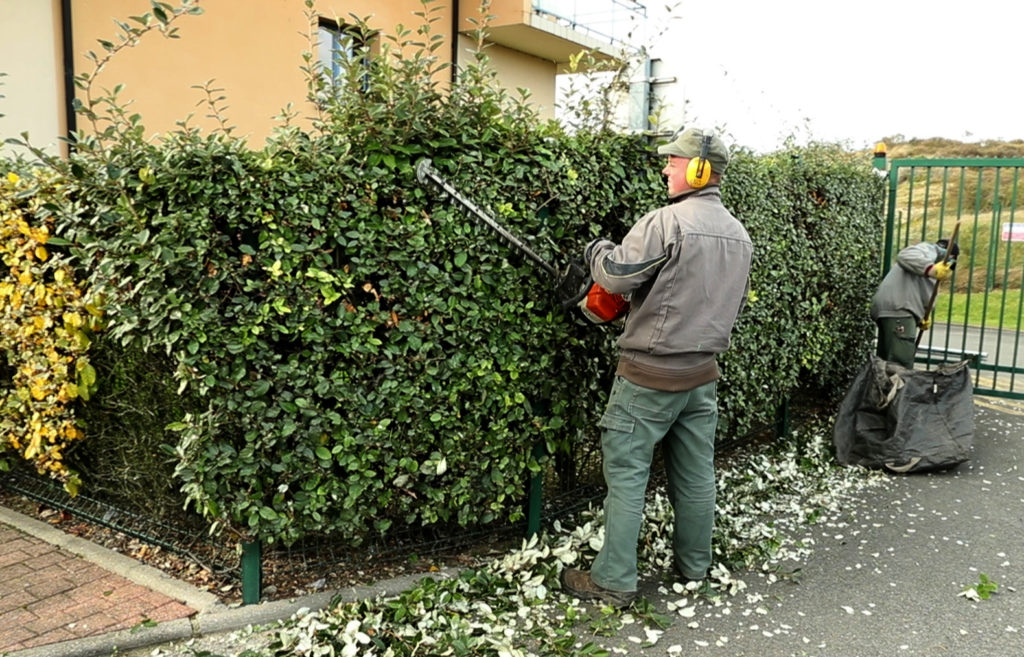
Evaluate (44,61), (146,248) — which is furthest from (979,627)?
(44,61)

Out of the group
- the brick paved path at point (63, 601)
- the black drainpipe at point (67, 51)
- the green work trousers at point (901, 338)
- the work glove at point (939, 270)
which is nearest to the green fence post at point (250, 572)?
the brick paved path at point (63, 601)

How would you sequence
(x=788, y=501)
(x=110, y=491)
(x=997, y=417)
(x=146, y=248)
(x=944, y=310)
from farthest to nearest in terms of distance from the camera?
1. (x=944, y=310)
2. (x=997, y=417)
3. (x=788, y=501)
4. (x=110, y=491)
5. (x=146, y=248)

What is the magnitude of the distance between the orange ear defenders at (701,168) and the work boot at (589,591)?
1.90 metres

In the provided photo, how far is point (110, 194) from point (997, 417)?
7.42 meters

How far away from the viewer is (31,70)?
7719 mm

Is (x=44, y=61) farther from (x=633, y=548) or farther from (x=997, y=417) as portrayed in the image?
(x=997, y=417)

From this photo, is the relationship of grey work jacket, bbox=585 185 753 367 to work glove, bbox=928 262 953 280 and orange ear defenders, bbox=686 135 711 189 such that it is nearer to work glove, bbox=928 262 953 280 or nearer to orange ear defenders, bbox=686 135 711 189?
orange ear defenders, bbox=686 135 711 189

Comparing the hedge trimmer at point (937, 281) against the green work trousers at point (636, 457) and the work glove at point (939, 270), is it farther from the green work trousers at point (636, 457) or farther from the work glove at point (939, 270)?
the green work trousers at point (636, 457)

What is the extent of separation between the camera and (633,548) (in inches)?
145

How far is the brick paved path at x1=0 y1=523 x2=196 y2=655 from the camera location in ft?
10.8

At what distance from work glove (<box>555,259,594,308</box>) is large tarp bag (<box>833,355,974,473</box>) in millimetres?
3207

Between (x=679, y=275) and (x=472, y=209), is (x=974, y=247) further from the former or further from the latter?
(x=472, y=209)

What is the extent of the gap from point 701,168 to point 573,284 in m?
0.82

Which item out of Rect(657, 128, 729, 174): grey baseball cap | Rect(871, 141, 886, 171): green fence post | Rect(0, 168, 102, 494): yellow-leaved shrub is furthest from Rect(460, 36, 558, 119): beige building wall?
Rect(0, 168, 102, 494): yellow-leaved shrub
